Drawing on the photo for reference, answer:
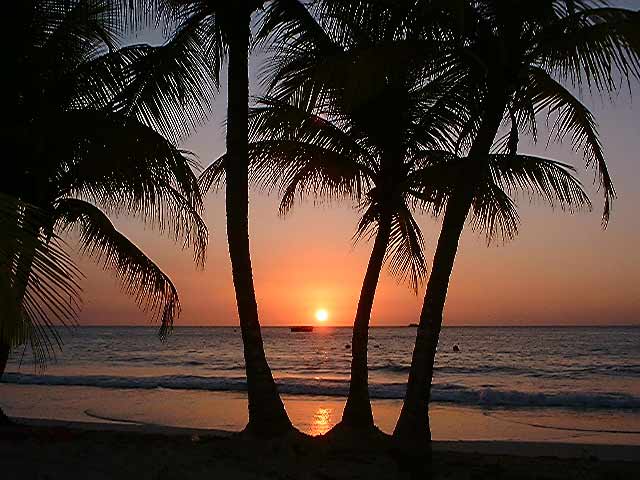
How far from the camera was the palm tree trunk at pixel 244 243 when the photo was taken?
9047 millimetres

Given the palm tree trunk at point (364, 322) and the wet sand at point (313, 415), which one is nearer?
the palm tree trunk at point (364, 322)

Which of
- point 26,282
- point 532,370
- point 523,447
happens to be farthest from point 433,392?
point 26,282

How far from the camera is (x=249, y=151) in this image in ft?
33.3

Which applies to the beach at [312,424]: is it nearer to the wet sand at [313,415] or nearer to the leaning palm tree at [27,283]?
the wet sand at [313,415]

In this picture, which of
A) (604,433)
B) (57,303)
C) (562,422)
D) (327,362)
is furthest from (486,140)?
(327,362)

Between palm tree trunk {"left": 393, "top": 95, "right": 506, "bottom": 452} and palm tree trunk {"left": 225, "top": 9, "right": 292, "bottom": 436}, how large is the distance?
167 centimetres

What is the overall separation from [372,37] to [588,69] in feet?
8.85

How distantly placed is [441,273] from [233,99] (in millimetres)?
3349

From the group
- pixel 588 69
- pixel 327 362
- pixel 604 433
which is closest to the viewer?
pixel 588 69

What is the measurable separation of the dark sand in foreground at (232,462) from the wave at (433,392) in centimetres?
1452

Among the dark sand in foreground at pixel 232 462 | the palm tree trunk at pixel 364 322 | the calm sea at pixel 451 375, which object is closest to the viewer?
the dark sand in foreground at pixel 232 462

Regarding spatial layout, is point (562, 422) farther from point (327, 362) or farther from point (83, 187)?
point (327, 362)

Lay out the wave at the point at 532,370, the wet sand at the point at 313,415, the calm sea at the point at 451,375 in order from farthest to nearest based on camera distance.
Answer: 1. the wave at the point at 532,370
2. the calm sea at the point at 451,375
3. the wet sand at the point at 313,415

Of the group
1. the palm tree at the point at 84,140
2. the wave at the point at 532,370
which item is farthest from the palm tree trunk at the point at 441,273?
the wave at the point at 532,370
